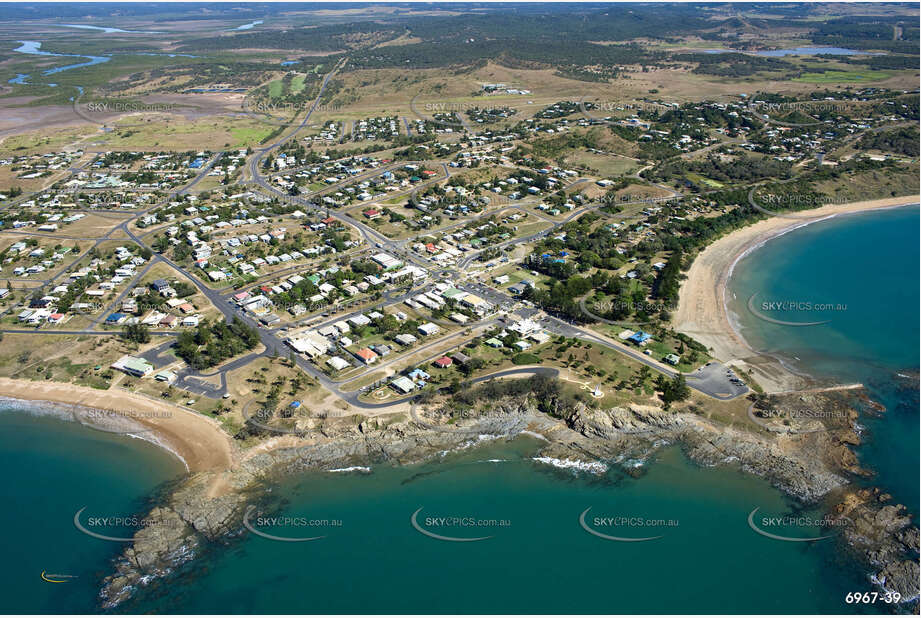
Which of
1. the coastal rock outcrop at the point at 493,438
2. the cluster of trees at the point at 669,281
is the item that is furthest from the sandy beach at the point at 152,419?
the cluster of trees at the point at 669,281

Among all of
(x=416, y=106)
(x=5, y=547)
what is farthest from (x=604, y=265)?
(x=416, y=106)

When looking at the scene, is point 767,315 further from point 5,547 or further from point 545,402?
point 5,547

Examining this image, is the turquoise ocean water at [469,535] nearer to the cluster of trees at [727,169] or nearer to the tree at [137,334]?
the tree at [137,334]

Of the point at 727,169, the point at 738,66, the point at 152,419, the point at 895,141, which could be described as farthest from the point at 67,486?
the point at 738,66

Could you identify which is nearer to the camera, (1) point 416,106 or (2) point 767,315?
(2) point 767,315

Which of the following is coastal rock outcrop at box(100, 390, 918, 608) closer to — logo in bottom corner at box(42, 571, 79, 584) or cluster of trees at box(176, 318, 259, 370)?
logo in bottom corner at box(42, 571, 79, 584)

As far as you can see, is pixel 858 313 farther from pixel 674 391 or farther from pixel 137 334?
pixel 137 334
